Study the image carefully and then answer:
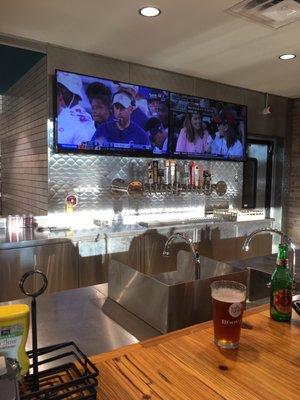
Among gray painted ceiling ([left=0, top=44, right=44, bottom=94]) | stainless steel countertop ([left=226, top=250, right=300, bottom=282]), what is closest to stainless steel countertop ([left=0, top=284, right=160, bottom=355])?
stainless steel countertop ([left=226, top=250, right=300, bottom=282])

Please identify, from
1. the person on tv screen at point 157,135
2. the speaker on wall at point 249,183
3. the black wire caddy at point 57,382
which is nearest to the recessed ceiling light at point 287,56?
the person on tv screen at point 157,135

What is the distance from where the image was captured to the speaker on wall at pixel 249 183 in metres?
5.44

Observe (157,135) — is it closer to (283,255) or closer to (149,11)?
(149,11)

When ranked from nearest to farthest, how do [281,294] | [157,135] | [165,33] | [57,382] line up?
1. [57,382]
2. [281,294]
3. [165,33]
4. [157,135]

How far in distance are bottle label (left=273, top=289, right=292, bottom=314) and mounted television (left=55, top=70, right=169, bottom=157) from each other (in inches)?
111

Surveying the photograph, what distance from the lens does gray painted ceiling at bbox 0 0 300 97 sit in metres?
2.74

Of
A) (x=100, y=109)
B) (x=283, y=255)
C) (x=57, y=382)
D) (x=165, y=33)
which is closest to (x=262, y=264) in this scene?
(x=283, y=255)

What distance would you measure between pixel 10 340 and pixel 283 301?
2.95 ft

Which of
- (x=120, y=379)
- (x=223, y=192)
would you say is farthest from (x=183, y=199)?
(x=120, y=379)

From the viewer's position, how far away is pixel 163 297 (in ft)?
4.23

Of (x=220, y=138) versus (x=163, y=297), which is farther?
(x=220, y=138)

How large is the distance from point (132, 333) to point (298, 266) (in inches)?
54.8

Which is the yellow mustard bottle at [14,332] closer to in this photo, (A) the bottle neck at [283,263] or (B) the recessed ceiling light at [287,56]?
(A) the bottle neck at [283,263]

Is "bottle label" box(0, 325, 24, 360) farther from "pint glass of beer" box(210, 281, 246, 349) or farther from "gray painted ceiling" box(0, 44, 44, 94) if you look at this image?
"gray painted ceiling" box(0, 44, 44, 94)
